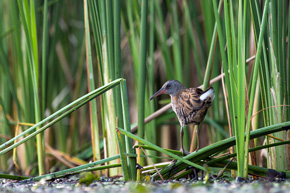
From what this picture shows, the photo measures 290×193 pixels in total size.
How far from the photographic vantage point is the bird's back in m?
2.57

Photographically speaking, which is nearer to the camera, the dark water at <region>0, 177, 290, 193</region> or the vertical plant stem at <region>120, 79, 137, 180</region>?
the dark water at <region>0, 177, 290, 193</region>

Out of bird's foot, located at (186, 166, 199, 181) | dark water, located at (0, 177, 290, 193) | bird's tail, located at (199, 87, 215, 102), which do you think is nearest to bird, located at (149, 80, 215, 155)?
bird's tail, located at (199, 87, 215, 102)

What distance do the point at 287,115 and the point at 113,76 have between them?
1.11m

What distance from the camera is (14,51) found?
156 inches

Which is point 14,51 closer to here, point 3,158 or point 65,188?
point 3,158

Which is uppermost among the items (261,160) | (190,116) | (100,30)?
(100,30)

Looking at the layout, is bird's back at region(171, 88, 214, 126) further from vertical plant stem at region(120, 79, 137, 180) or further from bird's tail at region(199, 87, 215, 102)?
vertical plant stem at region(120, 79, 137, 180)

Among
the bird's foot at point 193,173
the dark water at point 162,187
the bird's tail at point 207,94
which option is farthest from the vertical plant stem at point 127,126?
the bird's tail at point 207,94

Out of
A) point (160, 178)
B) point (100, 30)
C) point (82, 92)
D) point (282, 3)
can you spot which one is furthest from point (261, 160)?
point (82, 92)

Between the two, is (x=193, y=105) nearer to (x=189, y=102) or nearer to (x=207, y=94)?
(x=189, y=102)

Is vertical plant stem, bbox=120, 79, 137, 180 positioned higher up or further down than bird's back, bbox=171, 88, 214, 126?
further down

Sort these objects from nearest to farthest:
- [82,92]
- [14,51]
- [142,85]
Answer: [142,85] < [14,51] < [82,92]

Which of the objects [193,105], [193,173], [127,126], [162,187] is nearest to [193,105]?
[193,105]

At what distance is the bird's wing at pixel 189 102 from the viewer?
2.63 meters
